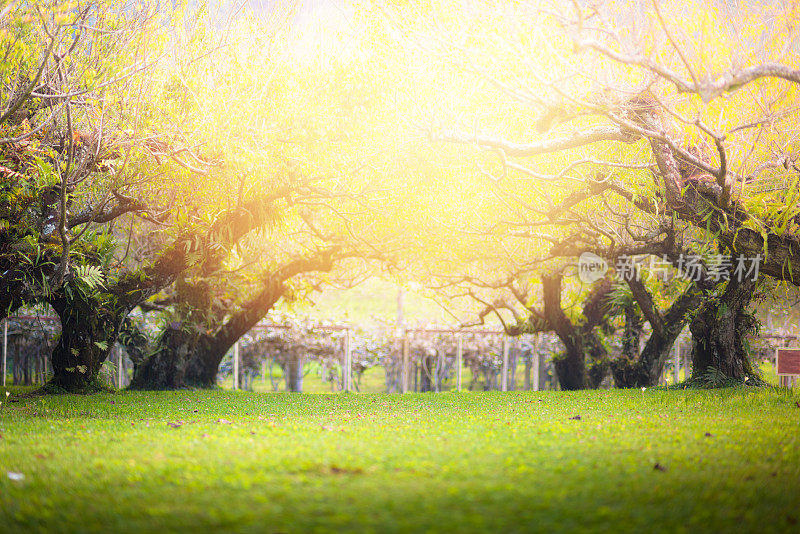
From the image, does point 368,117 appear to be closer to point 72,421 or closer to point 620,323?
point 72,421

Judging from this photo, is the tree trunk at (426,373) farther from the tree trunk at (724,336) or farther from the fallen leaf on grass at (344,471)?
the fallen leaf on grass at (344,471)

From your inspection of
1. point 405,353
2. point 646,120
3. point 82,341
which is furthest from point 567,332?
point 82,341

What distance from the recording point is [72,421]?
6910mm

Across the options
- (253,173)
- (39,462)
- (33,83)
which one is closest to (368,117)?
(253,173)

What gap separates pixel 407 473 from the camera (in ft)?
13.0

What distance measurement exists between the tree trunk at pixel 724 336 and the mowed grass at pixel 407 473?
8.61 feet

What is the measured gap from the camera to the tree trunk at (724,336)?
9844 mm

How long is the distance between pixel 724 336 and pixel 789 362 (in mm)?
1229

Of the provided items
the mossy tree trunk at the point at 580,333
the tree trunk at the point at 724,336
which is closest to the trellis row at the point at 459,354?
the mossy tree trunk at the point at 580,333

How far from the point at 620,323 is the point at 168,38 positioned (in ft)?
33.1

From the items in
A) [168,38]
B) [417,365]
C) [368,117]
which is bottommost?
[417,365]

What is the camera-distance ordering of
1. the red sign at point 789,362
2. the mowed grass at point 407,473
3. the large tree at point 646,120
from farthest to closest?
the red sign at point 789,362
the large tree at point 646,120
the mowed grass at point 407,473

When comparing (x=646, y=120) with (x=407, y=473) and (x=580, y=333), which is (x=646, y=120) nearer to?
(x=407, y=473)

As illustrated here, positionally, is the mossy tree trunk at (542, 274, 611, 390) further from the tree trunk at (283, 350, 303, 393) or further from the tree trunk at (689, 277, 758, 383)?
the tree trunk at (283, 350, 303, 393)
